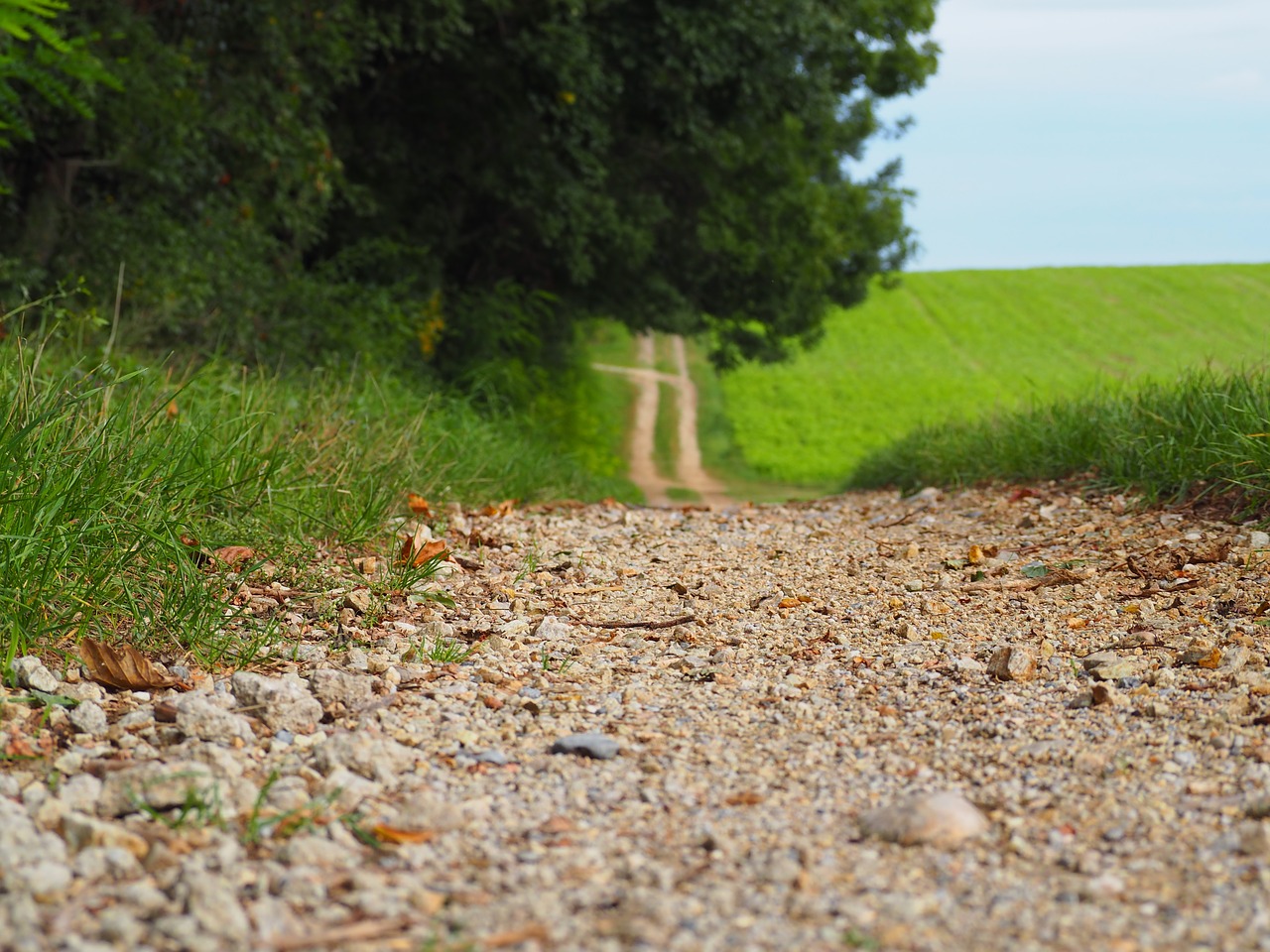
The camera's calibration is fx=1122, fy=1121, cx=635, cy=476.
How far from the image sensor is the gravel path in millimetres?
1761

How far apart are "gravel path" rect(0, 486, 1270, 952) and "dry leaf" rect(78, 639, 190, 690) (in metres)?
A: 0.06

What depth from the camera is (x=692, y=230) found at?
50.4 feet

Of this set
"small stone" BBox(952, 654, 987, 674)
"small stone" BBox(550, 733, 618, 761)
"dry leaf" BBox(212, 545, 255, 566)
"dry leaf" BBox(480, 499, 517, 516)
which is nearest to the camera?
"small stone" BBox(550, 733, 618, 761)

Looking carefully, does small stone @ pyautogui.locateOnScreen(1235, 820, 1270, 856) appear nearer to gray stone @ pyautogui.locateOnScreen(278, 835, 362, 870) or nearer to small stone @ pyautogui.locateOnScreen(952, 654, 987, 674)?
small stone @ pyautogui.locateOnScreen(952, 654, 987, 674)

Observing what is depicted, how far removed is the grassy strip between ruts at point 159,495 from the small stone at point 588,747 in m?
1.12

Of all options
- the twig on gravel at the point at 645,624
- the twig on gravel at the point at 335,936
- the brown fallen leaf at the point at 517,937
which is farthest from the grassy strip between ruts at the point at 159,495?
the brown fallen leaf at the point at 517,937

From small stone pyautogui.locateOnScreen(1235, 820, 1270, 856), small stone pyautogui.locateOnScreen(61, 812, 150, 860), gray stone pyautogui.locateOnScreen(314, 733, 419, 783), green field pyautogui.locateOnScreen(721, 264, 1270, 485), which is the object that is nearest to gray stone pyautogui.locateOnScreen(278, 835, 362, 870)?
small stone pyautogui.locateOnScreen(61, 812, 150, 860)

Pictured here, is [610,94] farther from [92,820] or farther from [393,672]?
[92,820]

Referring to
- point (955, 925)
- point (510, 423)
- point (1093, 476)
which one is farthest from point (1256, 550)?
point (510, 423)

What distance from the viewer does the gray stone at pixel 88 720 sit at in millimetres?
2566

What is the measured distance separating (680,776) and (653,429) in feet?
84.4

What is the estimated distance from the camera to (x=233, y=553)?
3.80 metres

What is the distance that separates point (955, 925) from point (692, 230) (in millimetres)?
14197

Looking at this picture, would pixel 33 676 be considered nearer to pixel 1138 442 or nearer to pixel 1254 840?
pixel 1254 840
